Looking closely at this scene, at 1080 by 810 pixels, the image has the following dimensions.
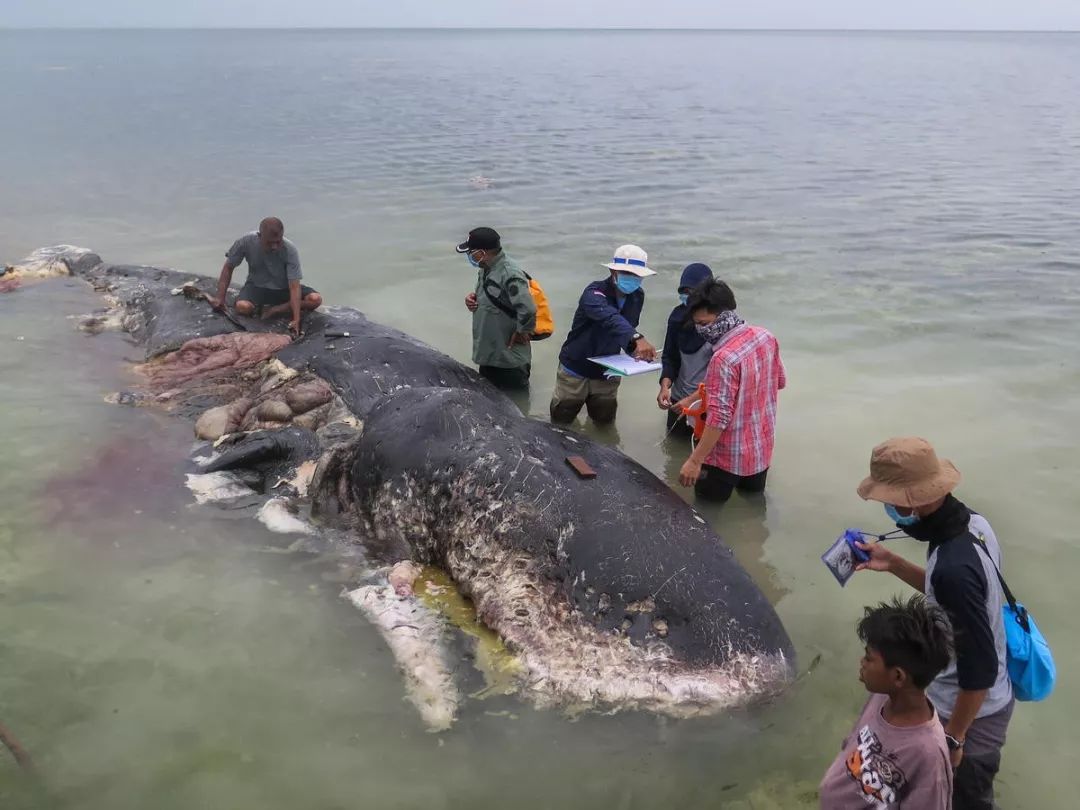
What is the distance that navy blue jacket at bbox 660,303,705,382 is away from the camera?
7.28 meters

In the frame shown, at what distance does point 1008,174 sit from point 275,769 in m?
A: 25.4

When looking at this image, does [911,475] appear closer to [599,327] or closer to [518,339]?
[599,327]

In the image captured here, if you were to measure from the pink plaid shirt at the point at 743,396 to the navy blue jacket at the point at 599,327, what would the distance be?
1608 millimetres

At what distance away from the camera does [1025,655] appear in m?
3.55

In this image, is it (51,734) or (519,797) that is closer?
(519,797)

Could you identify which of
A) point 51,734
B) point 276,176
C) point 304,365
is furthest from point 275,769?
point 276,176

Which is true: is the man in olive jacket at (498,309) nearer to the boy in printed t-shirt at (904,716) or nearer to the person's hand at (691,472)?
the person's hand at (691,472)

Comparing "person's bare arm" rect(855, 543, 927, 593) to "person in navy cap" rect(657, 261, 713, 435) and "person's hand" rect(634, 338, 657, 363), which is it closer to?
"person in navy cap" rect(657, 261, 713, 435)

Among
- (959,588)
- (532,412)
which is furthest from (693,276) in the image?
(959,588)

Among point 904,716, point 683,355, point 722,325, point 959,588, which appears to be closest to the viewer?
point 904,716

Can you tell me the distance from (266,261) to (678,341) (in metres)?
5.13

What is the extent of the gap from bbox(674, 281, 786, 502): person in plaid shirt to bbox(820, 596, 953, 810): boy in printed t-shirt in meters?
2.73

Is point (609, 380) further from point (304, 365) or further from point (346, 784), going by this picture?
point (346, 784)

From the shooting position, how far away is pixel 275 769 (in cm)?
465
